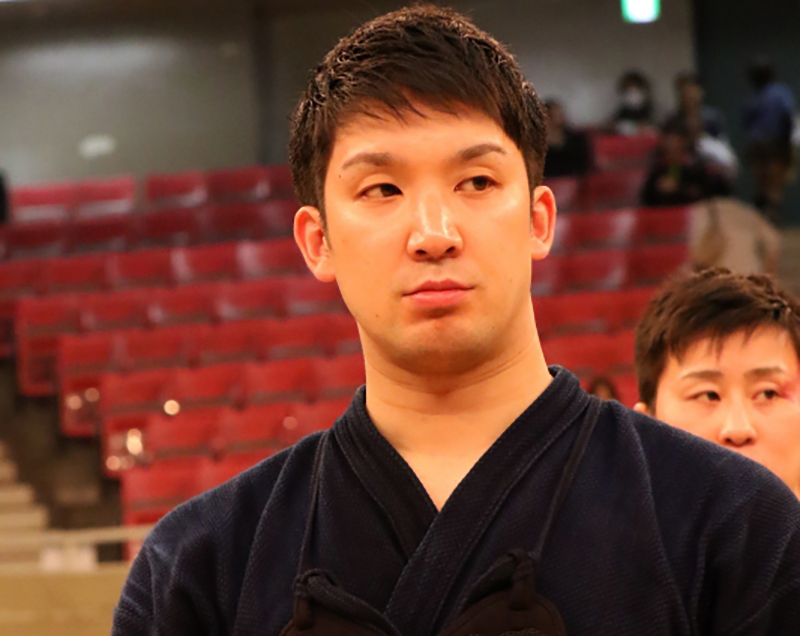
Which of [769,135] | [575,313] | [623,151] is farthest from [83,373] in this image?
[769,135]

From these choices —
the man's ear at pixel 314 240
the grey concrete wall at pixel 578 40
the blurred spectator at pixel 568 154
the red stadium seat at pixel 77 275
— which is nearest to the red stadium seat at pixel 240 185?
the grey concrete wall at pixel 578 40

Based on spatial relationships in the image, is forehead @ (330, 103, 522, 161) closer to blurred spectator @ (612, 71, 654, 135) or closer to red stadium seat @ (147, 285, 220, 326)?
red stadium seat @ (147, 285, 220, 326)

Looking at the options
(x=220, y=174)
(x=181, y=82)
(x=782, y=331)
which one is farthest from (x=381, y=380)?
(x=181, y=82)

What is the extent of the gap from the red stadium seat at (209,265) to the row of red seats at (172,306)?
1.40 ft

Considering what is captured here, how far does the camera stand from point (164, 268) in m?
7.22

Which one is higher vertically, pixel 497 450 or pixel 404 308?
pixel 404 308

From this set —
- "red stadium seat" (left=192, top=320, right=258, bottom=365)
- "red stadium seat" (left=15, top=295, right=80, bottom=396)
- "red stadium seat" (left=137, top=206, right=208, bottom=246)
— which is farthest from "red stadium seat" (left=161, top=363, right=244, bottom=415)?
"red stadium seat" (left=137, top=206, right=208, bottom=246)

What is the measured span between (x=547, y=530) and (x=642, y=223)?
593 centimetres

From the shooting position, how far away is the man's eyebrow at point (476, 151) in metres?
1.19

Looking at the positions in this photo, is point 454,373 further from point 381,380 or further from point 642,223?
point 642,223

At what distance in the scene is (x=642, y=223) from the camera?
689 centimetres

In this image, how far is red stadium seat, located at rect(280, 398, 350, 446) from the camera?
17.7ft

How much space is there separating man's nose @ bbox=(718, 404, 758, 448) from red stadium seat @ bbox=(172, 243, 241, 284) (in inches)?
224

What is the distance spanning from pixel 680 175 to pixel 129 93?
4728 mm
